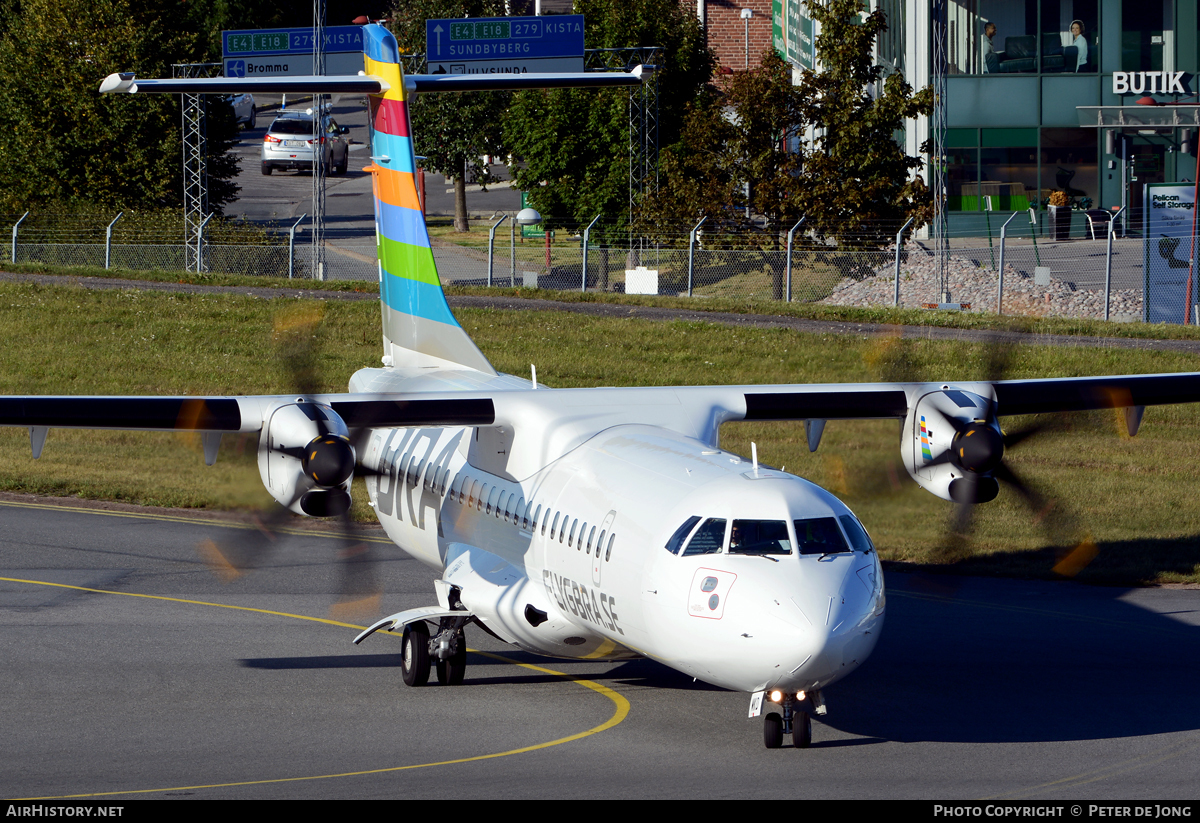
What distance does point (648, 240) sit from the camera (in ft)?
151

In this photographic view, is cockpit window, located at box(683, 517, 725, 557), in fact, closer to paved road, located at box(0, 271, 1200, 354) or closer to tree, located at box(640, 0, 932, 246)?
paved road, located at box(0, 271, 1200, 354)

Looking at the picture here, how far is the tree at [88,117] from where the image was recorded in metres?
54.9

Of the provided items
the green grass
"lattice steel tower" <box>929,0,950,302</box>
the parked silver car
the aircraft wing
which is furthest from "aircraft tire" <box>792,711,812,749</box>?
the parked silver car

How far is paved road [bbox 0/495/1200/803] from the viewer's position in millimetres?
12930

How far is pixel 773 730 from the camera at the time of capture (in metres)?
13.5

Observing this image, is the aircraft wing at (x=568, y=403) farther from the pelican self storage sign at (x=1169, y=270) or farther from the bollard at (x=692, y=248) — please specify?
the bollard at (x=692, y=248)

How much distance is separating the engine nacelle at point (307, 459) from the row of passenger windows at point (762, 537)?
3.97 metres

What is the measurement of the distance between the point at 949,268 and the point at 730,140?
788cm

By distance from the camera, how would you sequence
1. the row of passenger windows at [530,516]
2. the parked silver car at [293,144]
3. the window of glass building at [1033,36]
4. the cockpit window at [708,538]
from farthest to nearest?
the parked silver car at [293,144] → the window of glass building at [1033,36] → the row of passenger windows at [530,516] → the cockpit window at [708,538]

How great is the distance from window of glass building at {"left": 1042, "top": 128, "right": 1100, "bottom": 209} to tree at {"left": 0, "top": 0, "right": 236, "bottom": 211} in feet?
109

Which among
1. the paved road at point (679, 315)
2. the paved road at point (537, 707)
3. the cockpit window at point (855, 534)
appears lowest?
the paved road at point (537, 707)

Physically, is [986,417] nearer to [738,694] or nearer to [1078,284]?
[738,694]

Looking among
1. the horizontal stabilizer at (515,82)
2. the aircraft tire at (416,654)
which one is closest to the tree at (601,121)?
the horizontal stabilizer at (515,82)

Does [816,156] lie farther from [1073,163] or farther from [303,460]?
[303,460]
